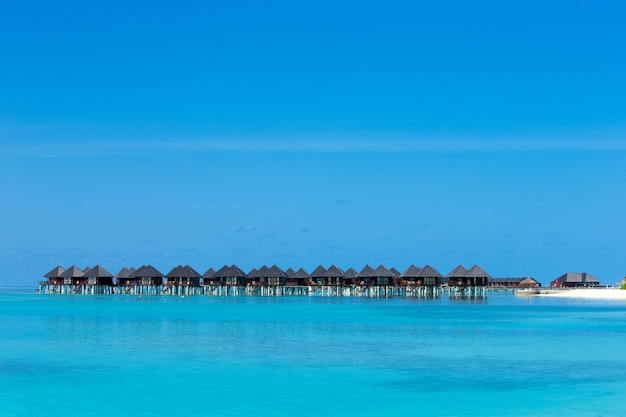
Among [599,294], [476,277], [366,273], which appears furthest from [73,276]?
[599,294]

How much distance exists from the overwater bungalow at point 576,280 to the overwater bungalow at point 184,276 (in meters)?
60.9

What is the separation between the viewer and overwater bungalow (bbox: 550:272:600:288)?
117438mm

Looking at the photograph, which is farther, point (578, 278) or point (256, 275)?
point (578, 278)

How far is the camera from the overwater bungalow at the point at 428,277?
74981mm

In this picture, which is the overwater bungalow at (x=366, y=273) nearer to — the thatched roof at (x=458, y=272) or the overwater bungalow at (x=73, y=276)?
the thatched roof at (x=458, y=272)

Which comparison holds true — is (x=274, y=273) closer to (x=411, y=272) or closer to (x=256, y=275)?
(x=256, y=275)

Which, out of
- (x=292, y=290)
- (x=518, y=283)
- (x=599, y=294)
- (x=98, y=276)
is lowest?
(x=599, y=294)

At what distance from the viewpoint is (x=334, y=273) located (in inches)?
3206

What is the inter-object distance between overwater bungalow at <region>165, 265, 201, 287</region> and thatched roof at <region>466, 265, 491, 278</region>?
92.6ft

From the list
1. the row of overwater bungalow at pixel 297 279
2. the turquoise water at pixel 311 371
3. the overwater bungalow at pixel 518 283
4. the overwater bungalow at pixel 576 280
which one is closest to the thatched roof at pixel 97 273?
the row of overwater bungalow at pixel 297 279

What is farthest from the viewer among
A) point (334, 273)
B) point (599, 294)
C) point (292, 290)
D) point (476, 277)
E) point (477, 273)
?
point (292, 290)

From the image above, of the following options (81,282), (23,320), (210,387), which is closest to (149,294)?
(81,282)

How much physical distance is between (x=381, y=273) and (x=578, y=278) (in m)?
52.2

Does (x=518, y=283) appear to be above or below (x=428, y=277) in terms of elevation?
below
